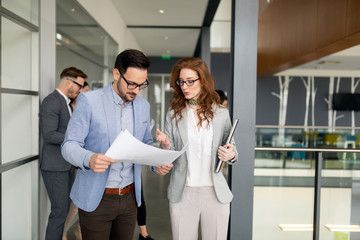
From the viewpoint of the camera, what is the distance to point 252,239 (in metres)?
2.52

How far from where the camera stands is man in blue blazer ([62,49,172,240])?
1481 millimetres

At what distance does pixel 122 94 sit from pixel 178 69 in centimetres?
46

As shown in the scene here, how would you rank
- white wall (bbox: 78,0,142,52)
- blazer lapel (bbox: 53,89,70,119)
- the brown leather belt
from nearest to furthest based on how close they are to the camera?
the brown leather belt < blazer lapel (bbox: 53,89,70,119) < white wall (bbox: 78,0,142,52)

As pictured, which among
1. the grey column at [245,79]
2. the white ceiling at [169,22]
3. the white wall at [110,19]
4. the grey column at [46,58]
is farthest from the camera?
the white ceiling at [169,22]

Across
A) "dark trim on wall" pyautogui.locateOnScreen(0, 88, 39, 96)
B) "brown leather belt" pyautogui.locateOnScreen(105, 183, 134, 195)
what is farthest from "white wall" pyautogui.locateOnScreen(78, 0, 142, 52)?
"brown leather belt" pyautogui.locateOnScreen(105, 183, 134, 195)

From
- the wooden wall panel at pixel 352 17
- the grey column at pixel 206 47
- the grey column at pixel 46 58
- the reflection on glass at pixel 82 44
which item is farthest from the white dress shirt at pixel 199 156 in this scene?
the grey column at pixel 206 47

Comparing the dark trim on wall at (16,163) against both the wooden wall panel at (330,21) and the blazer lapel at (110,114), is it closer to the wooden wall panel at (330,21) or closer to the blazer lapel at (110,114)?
the blazer lapel at (110,114)

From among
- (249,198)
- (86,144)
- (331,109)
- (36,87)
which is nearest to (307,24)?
(249,198)

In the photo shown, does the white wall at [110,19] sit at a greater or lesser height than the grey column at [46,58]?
greater

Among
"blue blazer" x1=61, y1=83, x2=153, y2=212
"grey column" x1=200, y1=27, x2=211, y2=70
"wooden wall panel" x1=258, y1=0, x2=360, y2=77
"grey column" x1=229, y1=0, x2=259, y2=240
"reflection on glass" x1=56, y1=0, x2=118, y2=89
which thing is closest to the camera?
"blue blazer" x1=61, y1=83, x2=153, y2=212

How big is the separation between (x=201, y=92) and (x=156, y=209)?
3.04 meters

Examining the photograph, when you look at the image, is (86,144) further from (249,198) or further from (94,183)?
(249,198)

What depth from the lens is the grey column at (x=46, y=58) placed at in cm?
287

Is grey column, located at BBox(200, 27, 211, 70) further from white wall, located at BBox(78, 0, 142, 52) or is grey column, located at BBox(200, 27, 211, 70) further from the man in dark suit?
the man in dark suit
